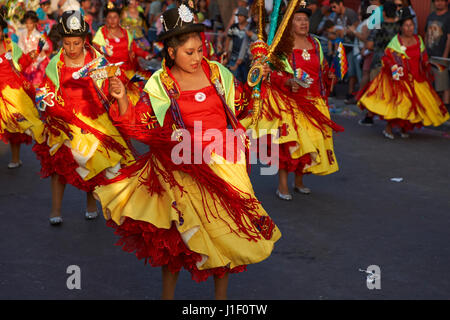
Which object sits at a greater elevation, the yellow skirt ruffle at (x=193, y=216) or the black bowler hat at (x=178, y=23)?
the black bowler hat at (x=178, y=23)

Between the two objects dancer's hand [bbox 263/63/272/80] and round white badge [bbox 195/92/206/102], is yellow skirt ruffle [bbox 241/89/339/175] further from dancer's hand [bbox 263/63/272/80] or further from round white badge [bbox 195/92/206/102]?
round white badge [bbox 195/92/206/102]

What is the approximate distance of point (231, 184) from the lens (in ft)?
15.3

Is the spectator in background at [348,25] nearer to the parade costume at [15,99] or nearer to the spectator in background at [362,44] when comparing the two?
the spectator in background at [362,44]

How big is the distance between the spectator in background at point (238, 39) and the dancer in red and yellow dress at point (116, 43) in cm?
433

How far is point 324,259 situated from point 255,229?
1.49 m

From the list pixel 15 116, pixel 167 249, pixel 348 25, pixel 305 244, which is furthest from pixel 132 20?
pixel 167 249

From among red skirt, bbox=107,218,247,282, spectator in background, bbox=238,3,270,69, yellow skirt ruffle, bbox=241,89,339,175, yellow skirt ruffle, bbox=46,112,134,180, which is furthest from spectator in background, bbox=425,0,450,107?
red skirt, bbox=107,218,247,282

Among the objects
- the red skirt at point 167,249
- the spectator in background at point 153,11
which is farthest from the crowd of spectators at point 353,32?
the red skirt at point 167,249

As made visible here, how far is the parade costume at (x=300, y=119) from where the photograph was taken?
751 centimetres

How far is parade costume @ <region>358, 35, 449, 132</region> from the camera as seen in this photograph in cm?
1062

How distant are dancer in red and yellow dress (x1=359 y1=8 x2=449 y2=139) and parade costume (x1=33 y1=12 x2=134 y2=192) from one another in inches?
204

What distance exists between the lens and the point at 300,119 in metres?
7.57

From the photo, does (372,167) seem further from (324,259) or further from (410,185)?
(324,259)

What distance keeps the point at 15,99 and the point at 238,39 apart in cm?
657
